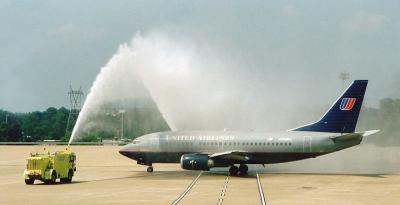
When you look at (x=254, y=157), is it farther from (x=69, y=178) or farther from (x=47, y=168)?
(x=47, y=168)

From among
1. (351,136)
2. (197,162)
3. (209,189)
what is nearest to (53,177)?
(209,189)

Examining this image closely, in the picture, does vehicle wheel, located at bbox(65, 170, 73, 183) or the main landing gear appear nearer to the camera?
vehicle wheel, located at bbox(65, 170, 73, 183)

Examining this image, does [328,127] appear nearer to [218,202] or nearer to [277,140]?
[277,140]

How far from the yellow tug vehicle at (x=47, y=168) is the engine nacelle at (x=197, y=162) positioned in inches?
375

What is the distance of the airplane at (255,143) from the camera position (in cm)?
4519

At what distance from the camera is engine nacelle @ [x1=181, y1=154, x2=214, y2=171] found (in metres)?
44.9

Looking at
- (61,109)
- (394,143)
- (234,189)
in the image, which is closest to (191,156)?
(234,189)

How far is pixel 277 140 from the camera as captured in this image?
46.6 metres

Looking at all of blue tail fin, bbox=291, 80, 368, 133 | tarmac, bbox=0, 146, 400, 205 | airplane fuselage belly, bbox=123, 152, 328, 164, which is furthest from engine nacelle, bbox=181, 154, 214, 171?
blue tail fin, bbox=291, 80, 368, 133

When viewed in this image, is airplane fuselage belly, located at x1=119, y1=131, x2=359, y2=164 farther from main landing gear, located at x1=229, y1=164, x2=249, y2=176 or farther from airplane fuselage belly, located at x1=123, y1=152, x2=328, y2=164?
main landing gear, located at x1=229, y1=164, x2=249, y2=176

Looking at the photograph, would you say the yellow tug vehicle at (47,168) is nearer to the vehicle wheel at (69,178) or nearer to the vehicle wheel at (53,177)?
the vehicle wheel at (53,177)

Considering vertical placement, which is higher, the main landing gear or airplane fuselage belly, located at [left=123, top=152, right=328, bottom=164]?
airplane fuselage belly, located at [left=123, top=152, right=328, bottom=164]

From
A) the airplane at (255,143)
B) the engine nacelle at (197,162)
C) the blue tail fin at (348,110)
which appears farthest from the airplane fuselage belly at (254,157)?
the blue tail fin at (348,110)

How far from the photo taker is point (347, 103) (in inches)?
1800
